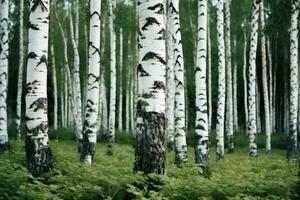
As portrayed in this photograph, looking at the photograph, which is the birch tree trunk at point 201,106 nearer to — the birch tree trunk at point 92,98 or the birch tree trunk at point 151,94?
the birch tree trunk at point 92,98

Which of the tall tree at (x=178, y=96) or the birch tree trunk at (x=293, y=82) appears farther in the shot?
the birch tree trunk at (x=293, y=82)

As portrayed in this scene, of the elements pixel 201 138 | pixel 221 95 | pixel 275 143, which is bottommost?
pixel 275 143

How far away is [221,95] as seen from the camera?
17.7 metres

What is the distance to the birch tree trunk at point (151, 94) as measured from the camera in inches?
263

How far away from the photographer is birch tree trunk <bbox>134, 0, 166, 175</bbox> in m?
6.67

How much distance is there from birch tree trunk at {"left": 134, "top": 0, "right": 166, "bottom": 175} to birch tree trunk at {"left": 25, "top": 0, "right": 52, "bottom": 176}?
199 centimetres

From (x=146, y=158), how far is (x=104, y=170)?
1.32 m

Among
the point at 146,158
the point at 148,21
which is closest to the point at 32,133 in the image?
the point at 146,158

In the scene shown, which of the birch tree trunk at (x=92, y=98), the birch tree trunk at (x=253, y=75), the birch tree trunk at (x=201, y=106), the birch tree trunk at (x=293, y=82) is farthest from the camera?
the birch tree trunk at (x=253, y=75)

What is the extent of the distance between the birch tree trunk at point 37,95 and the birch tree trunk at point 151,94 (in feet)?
6.53

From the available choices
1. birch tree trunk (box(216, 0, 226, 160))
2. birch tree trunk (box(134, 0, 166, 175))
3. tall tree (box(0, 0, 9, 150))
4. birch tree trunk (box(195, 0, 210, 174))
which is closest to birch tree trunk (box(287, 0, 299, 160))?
birch tree trunk (box(216, 0, 226, 160))

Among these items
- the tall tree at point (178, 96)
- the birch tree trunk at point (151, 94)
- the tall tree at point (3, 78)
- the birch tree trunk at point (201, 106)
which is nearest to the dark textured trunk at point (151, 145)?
the birch tree trunk at point (151, 94)

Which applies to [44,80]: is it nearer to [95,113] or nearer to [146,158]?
[146,158]

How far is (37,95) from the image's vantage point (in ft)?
26.1
